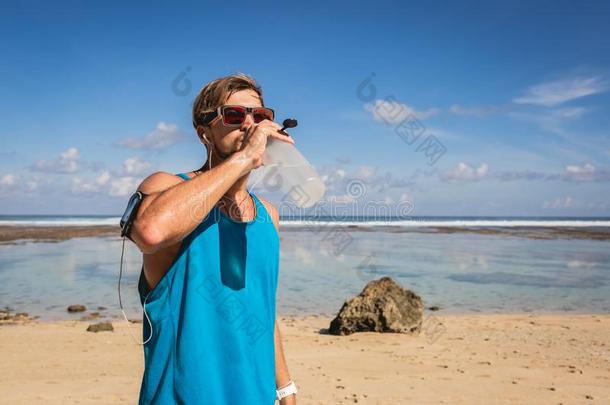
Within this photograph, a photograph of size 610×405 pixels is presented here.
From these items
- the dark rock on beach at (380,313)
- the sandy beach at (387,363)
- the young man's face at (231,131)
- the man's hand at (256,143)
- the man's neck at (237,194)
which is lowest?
the sandy beach at (387,363)

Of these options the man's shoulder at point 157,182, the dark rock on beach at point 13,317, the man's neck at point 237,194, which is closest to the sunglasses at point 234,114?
the man's neck at point 237,194

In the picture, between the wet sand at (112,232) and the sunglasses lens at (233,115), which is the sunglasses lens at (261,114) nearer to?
the sunglasses lens at (233,115)

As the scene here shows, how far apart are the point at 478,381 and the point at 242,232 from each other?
5200 millimetres

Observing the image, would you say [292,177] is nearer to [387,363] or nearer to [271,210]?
[271,210]

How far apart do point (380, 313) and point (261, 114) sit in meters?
6.94

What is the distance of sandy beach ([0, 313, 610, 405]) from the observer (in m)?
5.72

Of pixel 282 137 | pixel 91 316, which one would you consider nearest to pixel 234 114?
pixel 282 137

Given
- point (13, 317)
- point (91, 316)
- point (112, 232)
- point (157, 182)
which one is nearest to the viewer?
point (157, 182)

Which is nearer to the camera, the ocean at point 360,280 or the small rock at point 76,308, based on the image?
the small rock at point 76,308

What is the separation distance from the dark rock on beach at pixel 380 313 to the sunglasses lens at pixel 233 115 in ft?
22.6

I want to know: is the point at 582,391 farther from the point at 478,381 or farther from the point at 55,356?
the point at 55,356

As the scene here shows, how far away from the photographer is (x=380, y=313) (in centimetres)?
838

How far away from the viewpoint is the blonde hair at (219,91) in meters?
1.93

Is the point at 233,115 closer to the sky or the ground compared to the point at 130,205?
closer to the sky
